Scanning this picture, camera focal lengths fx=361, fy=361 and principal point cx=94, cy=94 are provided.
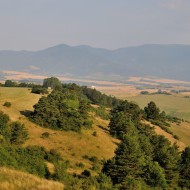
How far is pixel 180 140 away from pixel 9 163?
247 feet

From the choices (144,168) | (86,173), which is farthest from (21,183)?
(86,173)

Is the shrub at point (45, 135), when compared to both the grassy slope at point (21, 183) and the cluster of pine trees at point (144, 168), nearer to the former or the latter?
the cluster of pine trees at point (144, 168)

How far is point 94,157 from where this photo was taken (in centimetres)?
5706

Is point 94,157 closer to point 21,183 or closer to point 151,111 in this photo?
point 21,183

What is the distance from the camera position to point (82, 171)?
4956 cm

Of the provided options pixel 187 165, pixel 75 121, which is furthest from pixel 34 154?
pixel 75 121

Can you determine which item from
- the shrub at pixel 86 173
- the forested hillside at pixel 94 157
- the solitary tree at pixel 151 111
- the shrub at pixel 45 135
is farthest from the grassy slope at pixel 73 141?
the solitary tree at pixel 151 111

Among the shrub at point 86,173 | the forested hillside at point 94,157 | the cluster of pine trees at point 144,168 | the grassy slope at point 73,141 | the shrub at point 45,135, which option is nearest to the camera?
the forested hillside at point 94,157

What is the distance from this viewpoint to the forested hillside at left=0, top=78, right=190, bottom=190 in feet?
112

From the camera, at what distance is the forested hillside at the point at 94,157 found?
34.1 metres

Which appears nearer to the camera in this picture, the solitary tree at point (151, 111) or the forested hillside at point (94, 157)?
the forested hillside at point (94, 157)

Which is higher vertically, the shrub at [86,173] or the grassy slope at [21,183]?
the grassy slope at [21,183]

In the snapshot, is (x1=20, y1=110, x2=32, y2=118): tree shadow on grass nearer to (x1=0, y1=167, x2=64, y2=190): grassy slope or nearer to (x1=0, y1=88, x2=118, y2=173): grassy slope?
(x1=0, y1=88, x2=118, y2=173): grassy slope

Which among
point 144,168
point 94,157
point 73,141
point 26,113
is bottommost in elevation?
point 94,157
